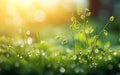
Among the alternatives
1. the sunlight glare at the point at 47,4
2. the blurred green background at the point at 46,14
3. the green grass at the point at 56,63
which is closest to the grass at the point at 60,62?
the green grass at the point at 56,63

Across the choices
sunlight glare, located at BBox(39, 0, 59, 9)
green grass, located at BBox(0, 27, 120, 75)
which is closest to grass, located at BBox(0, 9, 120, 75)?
green grass, located at BBox(0, 27, 120, 75)

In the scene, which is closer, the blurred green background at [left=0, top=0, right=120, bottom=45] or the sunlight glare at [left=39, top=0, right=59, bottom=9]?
the blurred green background at [left=0, top=0, right=120, bottom=45]

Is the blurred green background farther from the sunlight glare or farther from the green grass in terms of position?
the green grass

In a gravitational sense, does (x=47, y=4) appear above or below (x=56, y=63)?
above

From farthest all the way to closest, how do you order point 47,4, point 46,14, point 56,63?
point 47,4
point 46,14
point 56,63

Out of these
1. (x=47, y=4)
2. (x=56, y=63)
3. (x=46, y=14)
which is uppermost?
(x=47, y=4)

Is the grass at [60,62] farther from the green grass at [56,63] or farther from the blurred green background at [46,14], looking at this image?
the blurred green background at [46,14]

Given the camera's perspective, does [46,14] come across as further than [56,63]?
Yes

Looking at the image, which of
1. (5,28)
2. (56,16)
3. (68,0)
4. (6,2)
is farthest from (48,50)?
(68,0)

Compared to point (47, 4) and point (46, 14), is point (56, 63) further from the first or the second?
point (47, 4)

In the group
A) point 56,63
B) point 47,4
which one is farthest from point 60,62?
point 47,4

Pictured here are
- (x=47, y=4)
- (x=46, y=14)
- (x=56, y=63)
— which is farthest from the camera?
(x=47, y=4)
